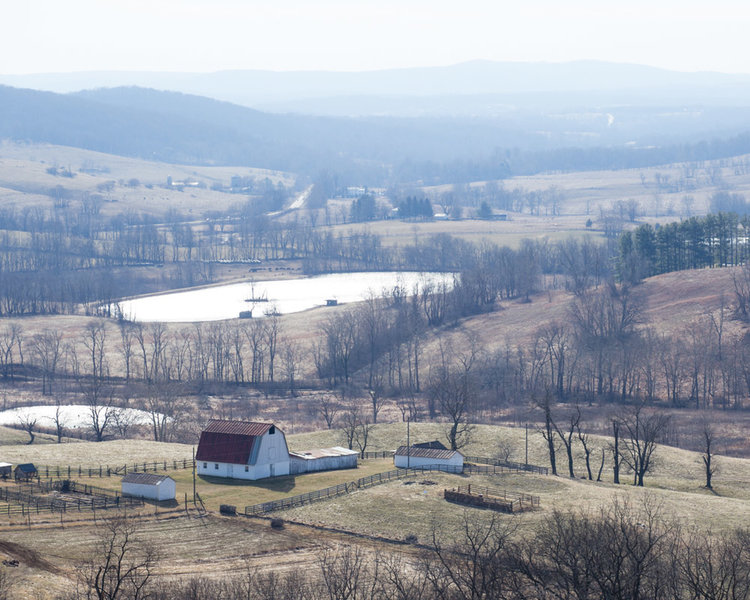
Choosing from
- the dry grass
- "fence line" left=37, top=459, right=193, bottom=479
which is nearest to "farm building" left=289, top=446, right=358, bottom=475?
"fence line" left=37, top=459, right=193, bottom=479

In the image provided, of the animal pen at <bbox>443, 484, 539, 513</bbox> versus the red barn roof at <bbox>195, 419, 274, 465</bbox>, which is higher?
the red barn roof at <bbox>195, 419, 274, 465</bbox>

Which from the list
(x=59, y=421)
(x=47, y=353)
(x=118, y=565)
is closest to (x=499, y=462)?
(x=118, y=565)

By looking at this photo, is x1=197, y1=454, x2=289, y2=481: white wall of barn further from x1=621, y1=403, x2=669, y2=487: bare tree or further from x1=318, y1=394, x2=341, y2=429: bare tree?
x1=318, y1=394, x2=341, y2=429: bare tree

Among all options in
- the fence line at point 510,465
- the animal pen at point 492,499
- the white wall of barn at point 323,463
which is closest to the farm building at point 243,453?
the white wall of barn at point 323,463

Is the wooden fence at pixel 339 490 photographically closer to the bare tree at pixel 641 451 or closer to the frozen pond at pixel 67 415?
the bare tree at pixel 641 451

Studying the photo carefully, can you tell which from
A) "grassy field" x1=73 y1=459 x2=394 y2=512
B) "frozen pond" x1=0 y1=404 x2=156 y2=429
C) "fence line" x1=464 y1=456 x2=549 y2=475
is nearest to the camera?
"grassy field" x1=73 y1=459 x2=394 y2=512

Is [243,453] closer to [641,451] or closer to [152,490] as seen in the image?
[152,490]

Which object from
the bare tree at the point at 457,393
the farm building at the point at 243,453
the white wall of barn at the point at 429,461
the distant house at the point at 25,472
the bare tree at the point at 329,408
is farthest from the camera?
the bare tree at the point at 329,408
